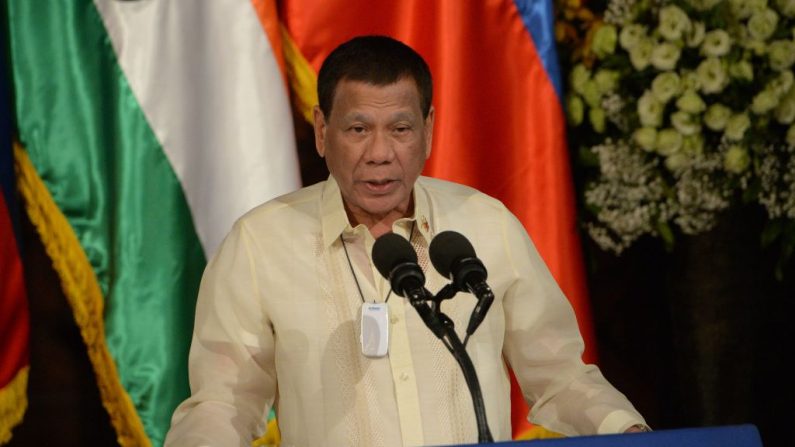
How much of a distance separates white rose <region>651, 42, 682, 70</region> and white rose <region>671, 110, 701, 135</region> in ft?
0.46

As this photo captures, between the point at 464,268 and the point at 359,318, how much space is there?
21.9 inches

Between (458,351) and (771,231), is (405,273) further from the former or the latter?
(771,231)

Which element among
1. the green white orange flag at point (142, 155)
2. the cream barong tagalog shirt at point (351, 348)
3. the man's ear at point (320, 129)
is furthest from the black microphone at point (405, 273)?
the green white orange flag at point (142, 155)

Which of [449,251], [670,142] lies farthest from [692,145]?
[449,251]

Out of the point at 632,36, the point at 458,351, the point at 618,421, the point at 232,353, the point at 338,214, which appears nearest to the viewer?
Answer: the point at 458,351

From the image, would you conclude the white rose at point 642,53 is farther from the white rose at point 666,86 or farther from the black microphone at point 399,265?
the black microphone at point 399,265

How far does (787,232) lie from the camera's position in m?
3.31

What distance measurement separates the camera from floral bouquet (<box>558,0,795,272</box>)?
10.2 feet

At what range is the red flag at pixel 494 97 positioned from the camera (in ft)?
9.76

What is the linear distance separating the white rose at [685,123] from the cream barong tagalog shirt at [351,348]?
3.94 ft

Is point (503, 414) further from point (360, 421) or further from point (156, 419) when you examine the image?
point (156, 419)

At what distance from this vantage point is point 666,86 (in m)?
3.13

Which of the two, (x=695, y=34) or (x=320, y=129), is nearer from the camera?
(x=320, y=129)

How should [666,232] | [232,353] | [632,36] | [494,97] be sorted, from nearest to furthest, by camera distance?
[232,353]
[494,97]
[632,36]
[666,232]
